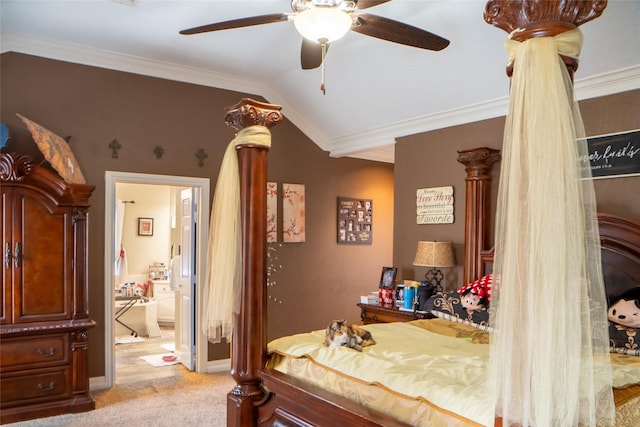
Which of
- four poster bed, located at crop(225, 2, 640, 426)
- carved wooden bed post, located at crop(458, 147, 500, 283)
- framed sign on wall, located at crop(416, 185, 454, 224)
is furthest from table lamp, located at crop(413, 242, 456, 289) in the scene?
four poster bed, located at crop(225, 2, 640, 426)

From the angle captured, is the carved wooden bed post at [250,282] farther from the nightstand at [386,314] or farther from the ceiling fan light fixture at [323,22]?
the nightstand at [386,314]

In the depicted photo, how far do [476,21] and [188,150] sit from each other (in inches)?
115

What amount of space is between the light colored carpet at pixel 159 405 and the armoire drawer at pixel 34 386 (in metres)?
0.16

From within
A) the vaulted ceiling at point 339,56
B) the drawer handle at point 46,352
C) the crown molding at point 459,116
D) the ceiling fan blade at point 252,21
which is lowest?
the drawer handle at point 46,352

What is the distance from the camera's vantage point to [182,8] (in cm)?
350

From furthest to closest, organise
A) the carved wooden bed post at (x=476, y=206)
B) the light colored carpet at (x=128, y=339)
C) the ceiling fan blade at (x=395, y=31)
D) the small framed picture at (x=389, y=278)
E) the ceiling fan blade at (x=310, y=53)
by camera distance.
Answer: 1. the light colored carpet at (x=128, y=339)
2. the small framed picture at (x=389, y=278)
3. the carved wooden bed post at (x=476, y=206)
4. the ceiling fan blade at (x=310, y=53)
5. the ceiling fan blade at (x=395, y=31)

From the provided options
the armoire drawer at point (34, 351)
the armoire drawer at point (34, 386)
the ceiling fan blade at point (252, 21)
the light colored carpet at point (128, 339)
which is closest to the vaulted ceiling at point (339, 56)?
the ceiling fan blade at point (252, 21)

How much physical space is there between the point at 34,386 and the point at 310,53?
3186 millimetres

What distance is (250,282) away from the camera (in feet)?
8.44

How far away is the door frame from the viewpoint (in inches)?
176

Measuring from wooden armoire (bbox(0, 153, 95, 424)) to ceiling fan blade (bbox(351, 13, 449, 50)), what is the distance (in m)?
2.61

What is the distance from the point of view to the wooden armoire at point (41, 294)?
3.69 m

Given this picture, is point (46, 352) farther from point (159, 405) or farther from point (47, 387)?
point (159, 405)

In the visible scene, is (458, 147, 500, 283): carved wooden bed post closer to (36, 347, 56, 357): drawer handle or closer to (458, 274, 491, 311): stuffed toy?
(458, 274, 491, 311): stuffed toy
